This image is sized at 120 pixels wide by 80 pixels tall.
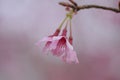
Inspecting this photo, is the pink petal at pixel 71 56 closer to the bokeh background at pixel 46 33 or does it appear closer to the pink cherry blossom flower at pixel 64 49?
the pink cherry blossom flower at pixel 64 49

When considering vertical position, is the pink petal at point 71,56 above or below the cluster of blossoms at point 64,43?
below

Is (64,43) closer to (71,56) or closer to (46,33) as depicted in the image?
(71,56)

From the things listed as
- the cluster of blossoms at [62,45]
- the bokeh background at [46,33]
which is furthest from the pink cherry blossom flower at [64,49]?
the bokeh background at [46,33]

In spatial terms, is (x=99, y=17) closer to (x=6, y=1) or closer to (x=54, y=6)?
(x=54, y=6)

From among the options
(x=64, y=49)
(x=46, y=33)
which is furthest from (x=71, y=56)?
(x=46, y=33)

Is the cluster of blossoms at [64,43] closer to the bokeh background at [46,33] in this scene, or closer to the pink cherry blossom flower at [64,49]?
the pink cherry blossom flower at [64,49]

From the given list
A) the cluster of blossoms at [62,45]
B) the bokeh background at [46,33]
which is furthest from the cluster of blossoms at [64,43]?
the bokeh background at [46,33]

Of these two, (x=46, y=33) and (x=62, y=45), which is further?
(x=46, y=33)

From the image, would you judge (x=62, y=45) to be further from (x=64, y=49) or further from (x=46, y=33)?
(x=46, y=33)

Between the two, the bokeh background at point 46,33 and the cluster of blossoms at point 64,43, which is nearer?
the cluster of blossoms at point 64,43

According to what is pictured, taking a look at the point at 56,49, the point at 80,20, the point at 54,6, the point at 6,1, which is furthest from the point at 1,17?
the point at 56,49
